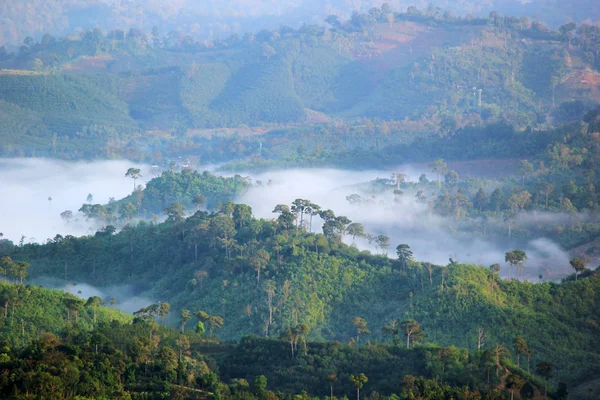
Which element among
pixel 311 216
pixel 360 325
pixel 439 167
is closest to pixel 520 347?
pixel 360 325

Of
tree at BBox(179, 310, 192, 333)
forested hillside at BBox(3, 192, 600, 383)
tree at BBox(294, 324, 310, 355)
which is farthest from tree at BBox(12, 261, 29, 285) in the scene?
tree at BBox(294, 324, 310, 355)

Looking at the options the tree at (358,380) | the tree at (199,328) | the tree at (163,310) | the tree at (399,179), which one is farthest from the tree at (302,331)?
the tree at (399,179)

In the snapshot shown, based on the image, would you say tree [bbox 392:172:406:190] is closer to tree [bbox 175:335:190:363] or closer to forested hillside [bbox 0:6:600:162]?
forested hillside [bbox 0:6:600:162]

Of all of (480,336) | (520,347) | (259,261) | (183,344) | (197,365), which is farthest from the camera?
(259,261)

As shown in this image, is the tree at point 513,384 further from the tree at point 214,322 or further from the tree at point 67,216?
the tree at point 67,216

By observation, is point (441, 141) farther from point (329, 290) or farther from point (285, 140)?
point (329, 290)

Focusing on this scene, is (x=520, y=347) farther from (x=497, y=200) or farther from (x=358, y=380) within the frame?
(x=497, y=200)

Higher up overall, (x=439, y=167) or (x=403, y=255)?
(x=439, y=167)

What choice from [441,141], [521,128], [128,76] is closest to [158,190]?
[441,141]
